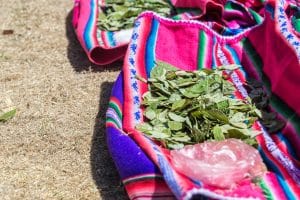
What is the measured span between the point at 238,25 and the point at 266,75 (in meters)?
0.51

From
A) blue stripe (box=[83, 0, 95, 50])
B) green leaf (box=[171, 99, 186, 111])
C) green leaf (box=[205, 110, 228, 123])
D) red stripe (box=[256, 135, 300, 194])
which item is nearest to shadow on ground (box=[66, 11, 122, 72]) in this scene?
blue stripe (box=[83, 0, 95, 50])

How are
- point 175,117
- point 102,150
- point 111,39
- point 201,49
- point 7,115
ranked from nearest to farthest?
point 175,117 → point 102,150 → point 7,115 → point 201,49 → point 111,39

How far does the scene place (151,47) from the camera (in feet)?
8.62

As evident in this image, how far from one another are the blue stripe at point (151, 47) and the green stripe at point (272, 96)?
414mm

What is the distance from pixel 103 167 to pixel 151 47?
0.64m

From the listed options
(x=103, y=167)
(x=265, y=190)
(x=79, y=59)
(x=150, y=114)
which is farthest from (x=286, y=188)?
(x=79, y=59)

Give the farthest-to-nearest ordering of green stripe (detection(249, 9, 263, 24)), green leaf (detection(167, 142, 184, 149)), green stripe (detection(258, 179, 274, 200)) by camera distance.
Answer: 1. green stripe (detection(249, 9, 263, 24))
2. green leaf (detection(167, 142, 184, 149))
3. green stripe (detection(258, 179, 274, 200))

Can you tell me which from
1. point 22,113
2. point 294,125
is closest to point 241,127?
point 294,125

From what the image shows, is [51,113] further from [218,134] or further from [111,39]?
[218,134]

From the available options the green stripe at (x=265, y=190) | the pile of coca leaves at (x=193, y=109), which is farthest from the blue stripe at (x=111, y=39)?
the green stripe at (x=265, y=190)

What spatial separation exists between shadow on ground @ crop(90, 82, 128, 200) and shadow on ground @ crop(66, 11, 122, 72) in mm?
372

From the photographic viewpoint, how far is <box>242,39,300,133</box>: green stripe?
218cm

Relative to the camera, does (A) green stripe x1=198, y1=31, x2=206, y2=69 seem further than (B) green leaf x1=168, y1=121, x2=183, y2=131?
Yes

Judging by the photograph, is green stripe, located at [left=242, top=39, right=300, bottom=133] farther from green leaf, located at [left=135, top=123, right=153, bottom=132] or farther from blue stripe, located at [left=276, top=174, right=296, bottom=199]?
green leaf, located at [left=135, top=123, right=153, bottom=132]
